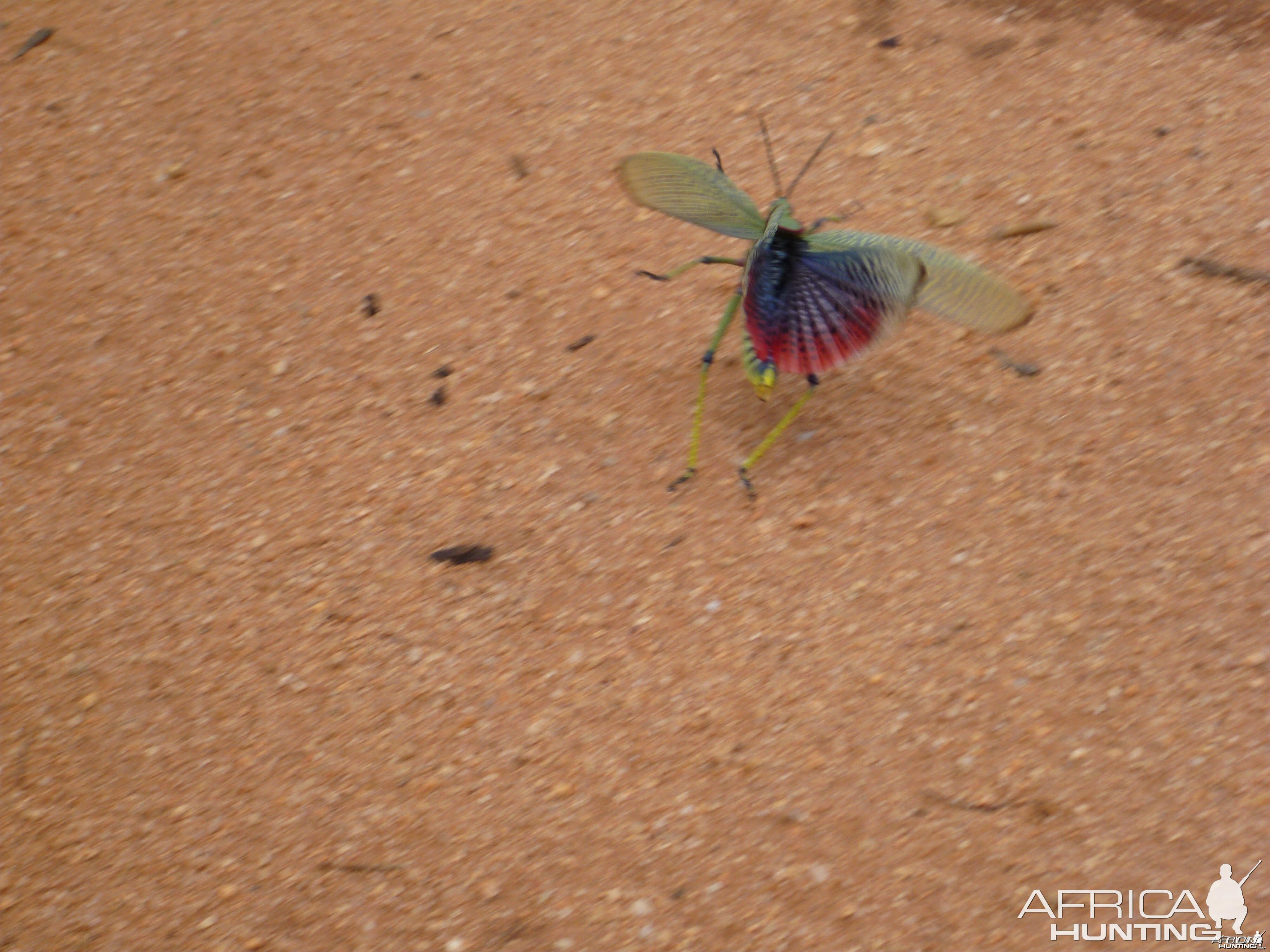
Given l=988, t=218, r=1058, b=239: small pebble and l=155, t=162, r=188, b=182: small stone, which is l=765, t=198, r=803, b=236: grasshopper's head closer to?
l=988, t=218, r=1058, b=239: small pebble

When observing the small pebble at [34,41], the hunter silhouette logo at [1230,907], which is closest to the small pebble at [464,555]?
the hunter silhouette logo at [1230,907]

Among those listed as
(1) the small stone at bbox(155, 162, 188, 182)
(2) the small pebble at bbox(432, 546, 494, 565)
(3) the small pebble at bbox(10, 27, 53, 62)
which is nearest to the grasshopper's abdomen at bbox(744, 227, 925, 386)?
(2) the small pebble at bbox(432, 546, 494, 565)

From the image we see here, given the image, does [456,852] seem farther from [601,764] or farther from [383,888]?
[601,764]

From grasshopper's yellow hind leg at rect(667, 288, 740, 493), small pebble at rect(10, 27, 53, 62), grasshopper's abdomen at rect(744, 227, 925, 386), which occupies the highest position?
small pebble at rect(10, 27, 53, 62)

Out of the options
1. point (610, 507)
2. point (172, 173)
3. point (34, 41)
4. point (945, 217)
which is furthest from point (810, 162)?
point (34, 41)

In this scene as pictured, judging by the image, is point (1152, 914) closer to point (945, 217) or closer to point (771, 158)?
point (945, 217)
